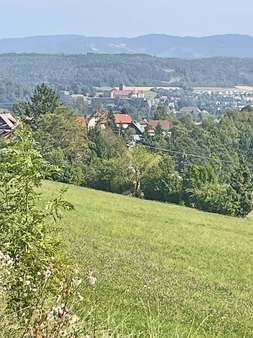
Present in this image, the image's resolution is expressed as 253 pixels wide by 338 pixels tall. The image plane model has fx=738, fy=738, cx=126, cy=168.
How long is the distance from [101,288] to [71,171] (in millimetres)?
43902

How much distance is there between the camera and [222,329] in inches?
439

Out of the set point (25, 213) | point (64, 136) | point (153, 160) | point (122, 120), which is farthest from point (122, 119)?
point (25, 213)

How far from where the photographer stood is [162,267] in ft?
65.2

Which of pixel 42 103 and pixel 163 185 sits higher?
pixel 42 103

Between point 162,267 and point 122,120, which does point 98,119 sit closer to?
point 122,120

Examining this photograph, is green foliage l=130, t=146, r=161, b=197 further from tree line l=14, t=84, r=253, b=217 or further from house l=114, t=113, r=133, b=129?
house l=114, t=113, r=133, b=129

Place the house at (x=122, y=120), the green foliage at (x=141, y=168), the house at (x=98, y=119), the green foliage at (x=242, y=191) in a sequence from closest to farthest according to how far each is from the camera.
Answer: the green foliage at (x=242, y=191)
the green foliage at (x=141, y=168)
the house at (x=98, y=119)
the house at (x=122, y=120)

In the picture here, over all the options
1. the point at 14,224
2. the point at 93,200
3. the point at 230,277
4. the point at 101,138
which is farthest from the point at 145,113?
the point at 14,224

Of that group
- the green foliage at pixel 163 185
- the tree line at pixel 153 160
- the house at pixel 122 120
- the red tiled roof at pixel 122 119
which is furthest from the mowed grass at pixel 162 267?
the red tiled roof at pixel 122 119

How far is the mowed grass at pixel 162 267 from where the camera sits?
29.6 feet

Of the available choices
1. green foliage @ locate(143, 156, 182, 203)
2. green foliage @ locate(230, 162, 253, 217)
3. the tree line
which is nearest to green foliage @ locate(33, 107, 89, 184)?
the tree line

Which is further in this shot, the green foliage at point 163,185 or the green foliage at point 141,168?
the green foliage at point 141,168

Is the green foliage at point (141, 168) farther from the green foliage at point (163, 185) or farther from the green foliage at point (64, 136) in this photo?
the green foliage at point (64, 136)

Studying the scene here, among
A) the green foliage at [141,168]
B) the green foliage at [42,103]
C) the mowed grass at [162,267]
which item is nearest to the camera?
the mowed grass at [162,267]
